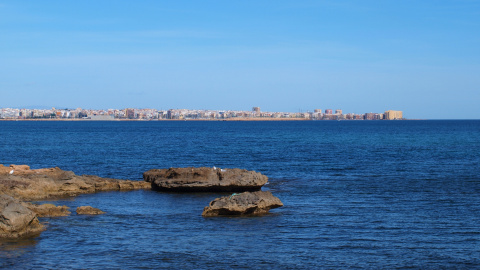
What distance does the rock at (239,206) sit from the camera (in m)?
27.4

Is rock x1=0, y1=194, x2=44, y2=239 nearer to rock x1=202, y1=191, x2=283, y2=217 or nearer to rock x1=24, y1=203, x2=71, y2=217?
rock x1=24, y1=203, x2=71, y2=217

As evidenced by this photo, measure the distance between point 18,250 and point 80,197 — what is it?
13291 millimetres

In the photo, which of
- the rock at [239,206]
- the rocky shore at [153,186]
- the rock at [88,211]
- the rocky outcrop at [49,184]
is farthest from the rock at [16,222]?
the rocky outcrop at [49,184]

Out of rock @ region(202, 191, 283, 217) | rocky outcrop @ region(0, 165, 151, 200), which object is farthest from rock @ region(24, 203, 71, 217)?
rock @ region(202, 191, 283, 217)

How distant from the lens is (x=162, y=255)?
795 inches

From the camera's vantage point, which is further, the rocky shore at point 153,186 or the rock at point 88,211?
the rock at point 88,211

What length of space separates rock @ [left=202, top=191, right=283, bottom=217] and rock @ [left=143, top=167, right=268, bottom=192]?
7872 mm

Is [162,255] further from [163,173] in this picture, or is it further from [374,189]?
[374,189]

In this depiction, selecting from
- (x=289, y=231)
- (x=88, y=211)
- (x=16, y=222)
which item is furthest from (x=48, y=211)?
(x=289, y=231)

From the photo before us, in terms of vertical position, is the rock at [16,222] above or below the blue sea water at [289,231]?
above

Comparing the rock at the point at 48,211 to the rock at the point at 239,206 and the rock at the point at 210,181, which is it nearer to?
the rock at the point at 239,206

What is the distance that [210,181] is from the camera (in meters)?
36.4

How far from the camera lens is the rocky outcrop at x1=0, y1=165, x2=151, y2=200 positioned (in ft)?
107

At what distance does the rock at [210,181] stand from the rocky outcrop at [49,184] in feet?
8.31
